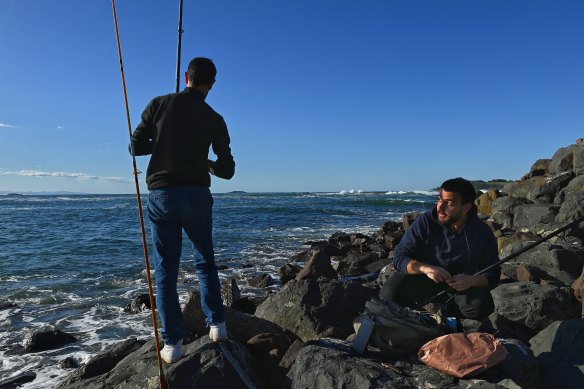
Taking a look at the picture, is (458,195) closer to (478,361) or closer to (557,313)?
(478,361)

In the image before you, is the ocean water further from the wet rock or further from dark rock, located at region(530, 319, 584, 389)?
dark rock, located at region(530, 319, 584, 389)

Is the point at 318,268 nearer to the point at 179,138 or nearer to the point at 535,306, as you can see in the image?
the point at 535,306

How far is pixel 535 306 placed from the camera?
191 inches

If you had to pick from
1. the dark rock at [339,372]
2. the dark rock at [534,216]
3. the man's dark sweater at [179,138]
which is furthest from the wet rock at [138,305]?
the dark rock at [534,216]

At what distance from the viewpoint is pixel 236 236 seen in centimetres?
1908

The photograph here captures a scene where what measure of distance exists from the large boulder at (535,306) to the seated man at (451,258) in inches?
55.2

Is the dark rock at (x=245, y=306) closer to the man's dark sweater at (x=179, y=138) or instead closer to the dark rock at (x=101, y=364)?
the dark rock at (x=101, y=364)

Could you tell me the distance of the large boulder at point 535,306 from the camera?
15.7ft

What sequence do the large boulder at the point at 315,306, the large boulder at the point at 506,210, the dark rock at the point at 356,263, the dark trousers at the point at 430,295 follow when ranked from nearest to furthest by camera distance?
the dark trousers at the point at 430,295 < the large boulder at the point at 315,306 < the dark rock at the point at 356,263 < the large boulder at the point at 506,210

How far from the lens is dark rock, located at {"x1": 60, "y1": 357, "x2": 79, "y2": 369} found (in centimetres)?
524

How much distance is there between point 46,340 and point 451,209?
5.46 metres

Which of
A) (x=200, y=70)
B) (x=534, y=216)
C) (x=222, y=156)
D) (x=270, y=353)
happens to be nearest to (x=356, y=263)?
(x=534, y=216)

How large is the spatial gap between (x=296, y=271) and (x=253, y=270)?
6.99 feet

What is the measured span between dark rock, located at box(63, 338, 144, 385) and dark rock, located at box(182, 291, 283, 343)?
24.9 inches
